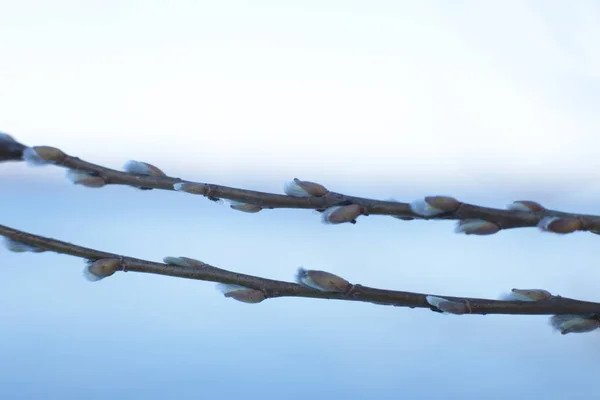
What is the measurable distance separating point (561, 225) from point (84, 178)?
250 mm

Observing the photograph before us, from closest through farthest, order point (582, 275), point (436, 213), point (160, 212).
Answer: point (436, 213)
point (582, 275)
point (160, 212)

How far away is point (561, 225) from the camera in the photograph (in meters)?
0.37

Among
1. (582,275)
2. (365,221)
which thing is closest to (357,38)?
(365,221)

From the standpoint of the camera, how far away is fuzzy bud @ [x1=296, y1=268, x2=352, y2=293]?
39 centimetres

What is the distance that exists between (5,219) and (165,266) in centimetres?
→ 41

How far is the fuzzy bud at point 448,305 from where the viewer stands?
0.40m

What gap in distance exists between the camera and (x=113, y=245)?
29.5 inches

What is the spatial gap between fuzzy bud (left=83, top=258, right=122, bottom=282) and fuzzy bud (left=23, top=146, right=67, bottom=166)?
65mm

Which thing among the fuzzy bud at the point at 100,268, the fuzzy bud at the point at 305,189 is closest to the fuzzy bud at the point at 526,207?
the fuzzy bud at the point at 305,189

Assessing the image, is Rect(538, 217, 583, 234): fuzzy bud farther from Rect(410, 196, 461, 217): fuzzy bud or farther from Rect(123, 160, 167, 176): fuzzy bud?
Rect(123, 160, 167, 176): fuzzy bud

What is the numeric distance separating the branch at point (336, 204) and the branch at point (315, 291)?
0.04 metres

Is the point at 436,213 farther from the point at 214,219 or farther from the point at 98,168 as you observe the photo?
the point at 214,219

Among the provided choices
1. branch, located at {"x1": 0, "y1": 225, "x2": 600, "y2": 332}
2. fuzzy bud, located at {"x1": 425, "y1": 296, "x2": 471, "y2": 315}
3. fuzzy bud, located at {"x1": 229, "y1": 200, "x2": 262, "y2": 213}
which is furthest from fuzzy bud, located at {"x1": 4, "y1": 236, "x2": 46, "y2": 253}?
fuzzy bud, located at {"x1": 425, "y1": 296, "x2": 471, "y2": 315}

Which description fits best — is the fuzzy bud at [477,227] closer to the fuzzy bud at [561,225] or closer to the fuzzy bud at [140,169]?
the fuzzy bud at [561,225]
